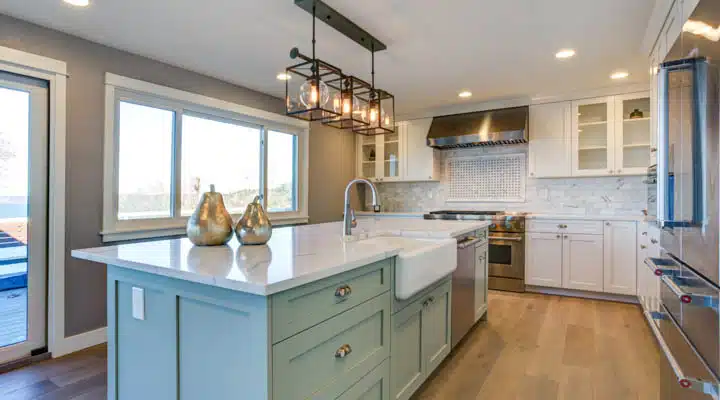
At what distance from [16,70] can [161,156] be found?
45.0 inches

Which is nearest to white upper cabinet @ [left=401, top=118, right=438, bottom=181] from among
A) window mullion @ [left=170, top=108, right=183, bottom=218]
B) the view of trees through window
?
the view of trees through window

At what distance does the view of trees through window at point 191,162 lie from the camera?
3295 millimetres

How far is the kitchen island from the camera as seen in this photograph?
1197 mm

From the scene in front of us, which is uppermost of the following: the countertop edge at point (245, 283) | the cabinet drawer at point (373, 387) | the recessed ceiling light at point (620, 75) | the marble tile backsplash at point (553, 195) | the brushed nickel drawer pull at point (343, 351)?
the recessed ceiling light at point (620, 75)

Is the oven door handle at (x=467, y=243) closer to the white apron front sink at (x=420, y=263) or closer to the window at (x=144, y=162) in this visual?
the white apron front sink at (x=420, y=263)

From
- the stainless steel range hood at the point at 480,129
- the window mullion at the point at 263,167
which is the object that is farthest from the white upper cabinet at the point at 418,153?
the window mullion at the point at 263,167

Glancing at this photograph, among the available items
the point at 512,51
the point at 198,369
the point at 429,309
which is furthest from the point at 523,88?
the point at 198,369

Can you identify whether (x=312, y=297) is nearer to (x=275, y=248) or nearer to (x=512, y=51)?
(x=275, y=248)

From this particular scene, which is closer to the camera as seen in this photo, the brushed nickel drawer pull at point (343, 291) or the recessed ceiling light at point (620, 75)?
the brushed nickel drawer pull at point (343, 291)

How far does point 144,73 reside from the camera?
3.31 m

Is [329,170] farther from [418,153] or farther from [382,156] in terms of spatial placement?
[418,153]

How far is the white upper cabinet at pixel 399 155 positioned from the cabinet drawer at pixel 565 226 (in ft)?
4.98

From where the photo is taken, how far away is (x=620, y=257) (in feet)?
13.1

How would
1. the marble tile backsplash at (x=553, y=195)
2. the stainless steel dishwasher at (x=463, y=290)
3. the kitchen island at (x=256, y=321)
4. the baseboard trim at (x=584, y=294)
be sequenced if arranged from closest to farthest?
the kitchen island at (x=256, y=321) → the stainless steel dishwasher at (x=463, y=290) → the baseboard trim at (x=584, y=294) → the marble tile backsplash at (x=553, y=195)
